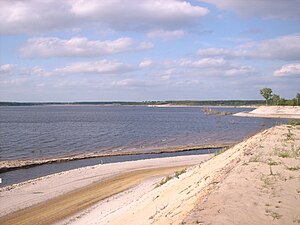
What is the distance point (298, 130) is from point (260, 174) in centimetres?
1404

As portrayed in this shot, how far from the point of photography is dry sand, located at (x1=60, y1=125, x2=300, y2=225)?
9.92 metres

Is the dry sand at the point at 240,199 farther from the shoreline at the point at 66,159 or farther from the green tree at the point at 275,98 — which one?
the green tree at the point at 275,98

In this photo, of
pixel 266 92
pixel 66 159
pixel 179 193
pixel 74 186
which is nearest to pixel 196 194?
pixel 179 193

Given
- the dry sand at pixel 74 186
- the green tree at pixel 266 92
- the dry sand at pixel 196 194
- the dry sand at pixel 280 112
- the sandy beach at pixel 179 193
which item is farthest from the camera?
the green tree at pixel 266 92

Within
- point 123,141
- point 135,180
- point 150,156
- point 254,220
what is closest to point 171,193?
point 254,220

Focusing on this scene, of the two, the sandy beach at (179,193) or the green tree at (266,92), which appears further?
the green tree at (266,92)

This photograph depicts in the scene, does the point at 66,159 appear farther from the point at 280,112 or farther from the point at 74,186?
the point at 280,112

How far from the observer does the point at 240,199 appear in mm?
11133

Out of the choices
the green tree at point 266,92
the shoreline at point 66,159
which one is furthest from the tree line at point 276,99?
the shoreline at point 66,159

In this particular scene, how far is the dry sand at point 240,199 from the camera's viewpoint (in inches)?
391

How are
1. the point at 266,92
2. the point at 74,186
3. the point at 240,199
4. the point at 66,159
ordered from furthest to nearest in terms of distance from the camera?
the point at 266,92 < the point at 66,159 < the point at 74,186 < the point at 240,199

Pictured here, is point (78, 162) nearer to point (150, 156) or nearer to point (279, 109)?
point (150, 156)

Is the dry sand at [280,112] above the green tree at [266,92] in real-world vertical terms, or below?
below

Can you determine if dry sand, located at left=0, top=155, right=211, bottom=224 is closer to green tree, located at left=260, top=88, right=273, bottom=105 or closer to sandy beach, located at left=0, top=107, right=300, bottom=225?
sandy beach, located at left=0, top=107, right=300, bottom=225
